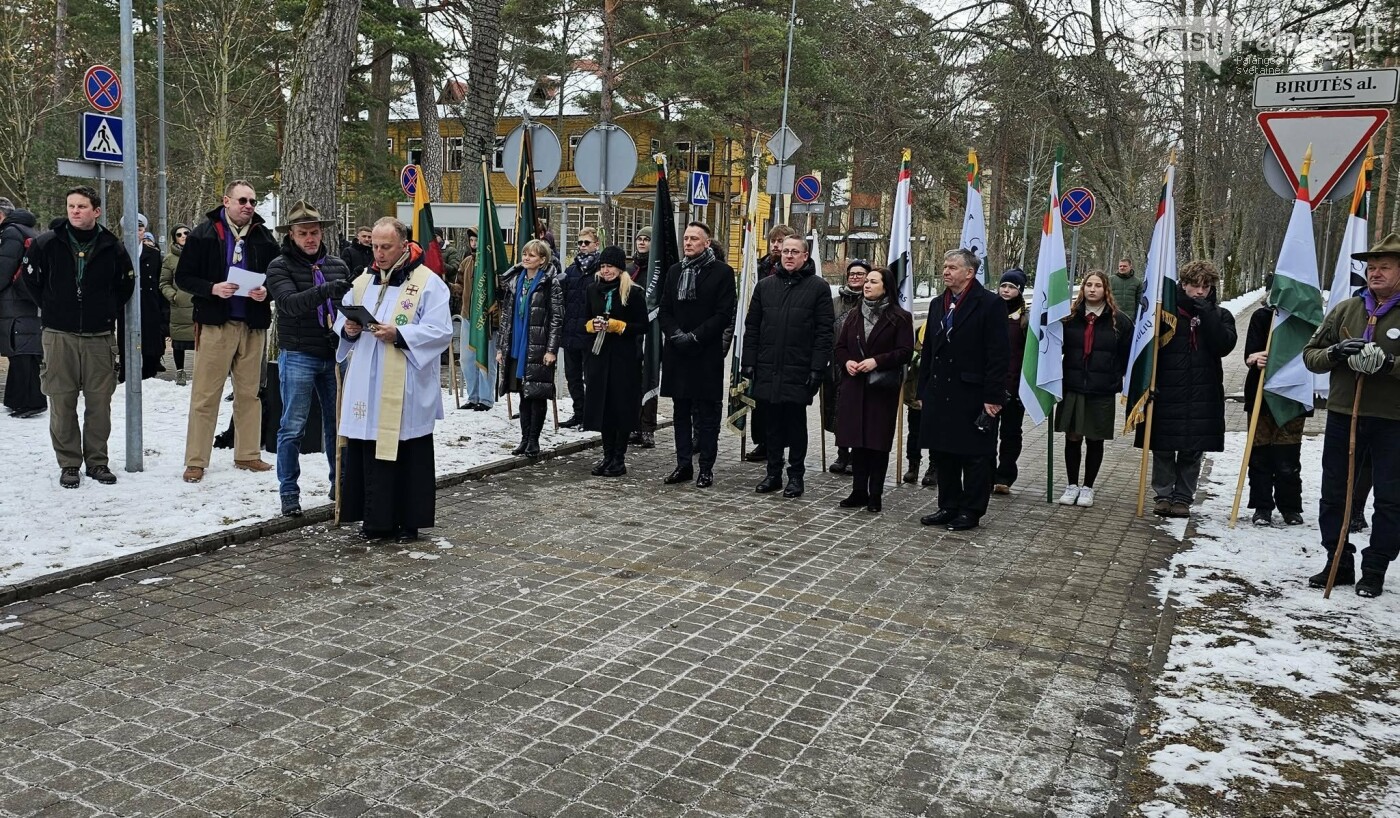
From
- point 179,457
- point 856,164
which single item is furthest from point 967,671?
point 856,164

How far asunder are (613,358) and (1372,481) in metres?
5.61

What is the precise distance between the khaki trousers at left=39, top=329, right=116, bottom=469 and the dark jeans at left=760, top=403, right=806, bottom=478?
16.1 feet

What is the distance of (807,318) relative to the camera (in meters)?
8.93

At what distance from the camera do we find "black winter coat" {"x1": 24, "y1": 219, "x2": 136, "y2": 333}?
8.16m

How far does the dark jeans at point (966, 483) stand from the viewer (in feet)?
26.9

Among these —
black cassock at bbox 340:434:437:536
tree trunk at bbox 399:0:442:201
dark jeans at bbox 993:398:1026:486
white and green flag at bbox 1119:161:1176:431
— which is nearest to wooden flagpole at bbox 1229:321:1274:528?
white and green flag at bbox 1119:161:1176:431

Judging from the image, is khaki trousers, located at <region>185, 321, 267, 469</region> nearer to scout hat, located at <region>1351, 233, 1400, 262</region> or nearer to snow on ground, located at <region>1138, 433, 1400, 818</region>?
snow on ground, located at <region>1138, 433, 1400, 818</region>

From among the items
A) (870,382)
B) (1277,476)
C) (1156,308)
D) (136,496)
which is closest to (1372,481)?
(1277,476)

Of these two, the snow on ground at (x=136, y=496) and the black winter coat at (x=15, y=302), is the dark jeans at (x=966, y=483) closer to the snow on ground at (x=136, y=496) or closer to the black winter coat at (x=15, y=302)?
the snow on ground at (x=136, y=496)

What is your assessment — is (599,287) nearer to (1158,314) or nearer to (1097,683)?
(1158,314)

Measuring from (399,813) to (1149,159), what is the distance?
26.0 meters

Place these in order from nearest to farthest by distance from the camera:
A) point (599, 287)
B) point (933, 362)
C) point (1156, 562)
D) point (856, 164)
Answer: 1. point (1156, 562)
2. point (933, 362)
3. point (599, 287)
4. point (856, 164)

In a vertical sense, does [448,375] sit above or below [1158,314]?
below

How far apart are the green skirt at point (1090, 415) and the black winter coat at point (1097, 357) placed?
2.6 inches
